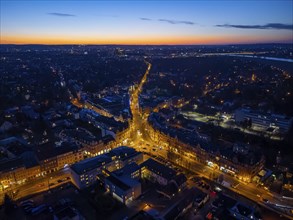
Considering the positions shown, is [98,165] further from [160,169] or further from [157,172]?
[160,169]

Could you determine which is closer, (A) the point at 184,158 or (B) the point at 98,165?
(B) the point at 98,165

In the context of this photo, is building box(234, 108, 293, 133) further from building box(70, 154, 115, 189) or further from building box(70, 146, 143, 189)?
building box(70, 154, 115, 189)

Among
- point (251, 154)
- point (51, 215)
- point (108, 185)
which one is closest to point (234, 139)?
point (251, 154)

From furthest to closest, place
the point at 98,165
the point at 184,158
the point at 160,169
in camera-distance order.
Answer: the point at 184,158, the point at 98,165, the point at 160,169

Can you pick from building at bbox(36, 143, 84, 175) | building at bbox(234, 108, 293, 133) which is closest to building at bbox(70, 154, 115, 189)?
building at bbox(36, 143, 84, 175)

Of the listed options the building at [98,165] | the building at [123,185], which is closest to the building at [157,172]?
the building at [123,185]

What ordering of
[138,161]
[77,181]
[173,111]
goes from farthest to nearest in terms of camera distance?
[173,111], [138,161], [77,181]

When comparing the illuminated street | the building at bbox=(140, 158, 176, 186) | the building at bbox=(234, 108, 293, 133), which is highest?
the building at bbox=(234, 108, 293, 133)

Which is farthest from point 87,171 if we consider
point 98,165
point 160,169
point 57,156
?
point 160,169

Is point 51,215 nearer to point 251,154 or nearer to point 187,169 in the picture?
point 187,169

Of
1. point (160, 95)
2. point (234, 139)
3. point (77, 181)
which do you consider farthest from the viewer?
point (160, 95)

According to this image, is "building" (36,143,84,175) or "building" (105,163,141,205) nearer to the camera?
"building" (105,163,141,205)
